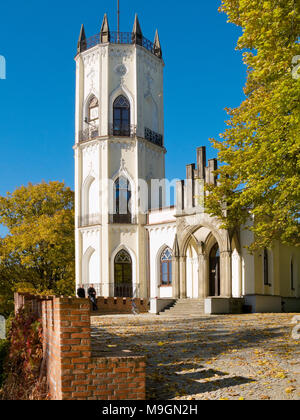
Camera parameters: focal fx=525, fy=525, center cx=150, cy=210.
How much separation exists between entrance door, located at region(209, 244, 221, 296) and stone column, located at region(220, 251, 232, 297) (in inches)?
78.1

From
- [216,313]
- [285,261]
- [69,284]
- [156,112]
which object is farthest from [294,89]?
[69,284]

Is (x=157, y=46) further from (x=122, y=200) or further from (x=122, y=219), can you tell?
(x=122, y=219)

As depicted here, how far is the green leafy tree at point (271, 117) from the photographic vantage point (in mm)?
13531

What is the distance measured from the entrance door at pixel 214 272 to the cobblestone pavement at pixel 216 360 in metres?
11.7

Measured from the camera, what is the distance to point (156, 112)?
3556 centimetres

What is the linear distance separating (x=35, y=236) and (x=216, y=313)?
15397 millimetres

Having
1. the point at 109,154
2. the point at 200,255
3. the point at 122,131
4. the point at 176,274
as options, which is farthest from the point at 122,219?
the point at 200,255

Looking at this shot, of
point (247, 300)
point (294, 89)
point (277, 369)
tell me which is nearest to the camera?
point (277, 369)

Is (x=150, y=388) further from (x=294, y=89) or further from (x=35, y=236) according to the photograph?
(x=35, y=236)

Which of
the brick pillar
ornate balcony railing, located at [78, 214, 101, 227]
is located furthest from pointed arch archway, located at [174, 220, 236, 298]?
the brick pillar

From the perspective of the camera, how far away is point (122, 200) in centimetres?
3300

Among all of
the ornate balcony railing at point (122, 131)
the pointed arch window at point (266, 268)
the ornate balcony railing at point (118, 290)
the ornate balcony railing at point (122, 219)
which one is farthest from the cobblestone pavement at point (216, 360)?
the ornate balcony railing at point (122, 131)

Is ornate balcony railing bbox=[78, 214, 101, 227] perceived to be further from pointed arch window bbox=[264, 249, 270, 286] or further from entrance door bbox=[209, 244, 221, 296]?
pointed arch window bbox=[264, 249, 270, 286]

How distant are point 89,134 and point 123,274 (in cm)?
928
